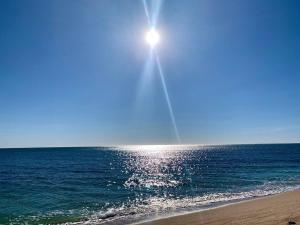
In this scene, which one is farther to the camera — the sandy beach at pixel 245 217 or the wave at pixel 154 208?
the wave at pixel 154 208

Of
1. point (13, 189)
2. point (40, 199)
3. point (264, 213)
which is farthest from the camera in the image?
point (13, 189)

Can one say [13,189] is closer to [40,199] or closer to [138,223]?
[40,199]

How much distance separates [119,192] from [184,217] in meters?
17.5

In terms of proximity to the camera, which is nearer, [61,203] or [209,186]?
[61,203]

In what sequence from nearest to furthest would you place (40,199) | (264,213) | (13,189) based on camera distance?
1. (264,213)
2. (40,199)
3. (13,189)

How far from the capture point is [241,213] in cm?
2055

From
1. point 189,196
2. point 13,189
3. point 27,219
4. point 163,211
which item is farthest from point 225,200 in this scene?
point 13,189

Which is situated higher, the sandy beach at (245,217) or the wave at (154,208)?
the wave at (154,208)

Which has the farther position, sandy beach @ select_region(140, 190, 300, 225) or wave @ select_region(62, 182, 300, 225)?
wave @ select_region(62, 182, 300, 225)

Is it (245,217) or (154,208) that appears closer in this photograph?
(245,217)

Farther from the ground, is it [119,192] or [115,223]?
[119,192]

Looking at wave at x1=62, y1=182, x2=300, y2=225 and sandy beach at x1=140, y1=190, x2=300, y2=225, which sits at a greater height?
wave at x1=62, y1=182, x2=300, y2=225

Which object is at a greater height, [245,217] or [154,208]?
[154,208]

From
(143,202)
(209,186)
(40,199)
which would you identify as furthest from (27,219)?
(209,186)
